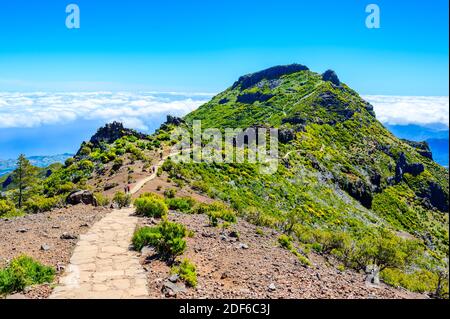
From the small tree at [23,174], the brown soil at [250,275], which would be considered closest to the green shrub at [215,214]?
the brown soil at [250,275]

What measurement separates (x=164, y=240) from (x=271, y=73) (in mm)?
185304

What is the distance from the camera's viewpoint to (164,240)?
42.2 feet

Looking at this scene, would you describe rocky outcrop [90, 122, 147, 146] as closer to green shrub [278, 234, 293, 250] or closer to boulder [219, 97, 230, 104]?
green shrub [278, 234, 293, 250]

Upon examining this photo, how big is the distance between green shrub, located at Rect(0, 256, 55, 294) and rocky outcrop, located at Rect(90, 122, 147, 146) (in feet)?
177

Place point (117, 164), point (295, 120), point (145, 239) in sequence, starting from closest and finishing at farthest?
point (145, 239)
point (117, 164)
point (295, 120)

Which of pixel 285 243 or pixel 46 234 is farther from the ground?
pixel 46 234

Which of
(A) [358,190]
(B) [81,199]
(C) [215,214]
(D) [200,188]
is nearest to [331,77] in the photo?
(A) [358,190]

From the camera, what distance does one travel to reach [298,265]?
550 inches

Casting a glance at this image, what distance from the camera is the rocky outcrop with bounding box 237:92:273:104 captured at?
15862cm

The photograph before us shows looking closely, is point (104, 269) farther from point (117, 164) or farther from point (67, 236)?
point (117, 164)
